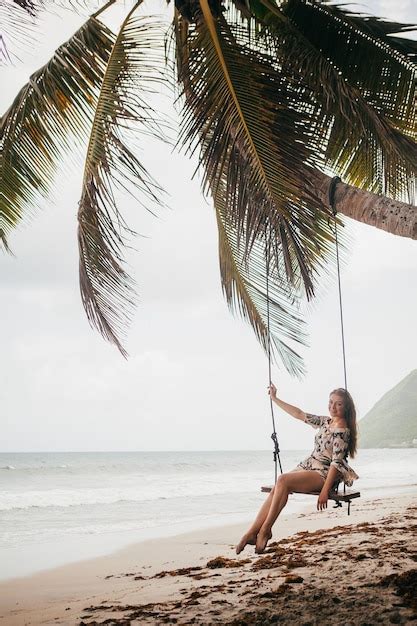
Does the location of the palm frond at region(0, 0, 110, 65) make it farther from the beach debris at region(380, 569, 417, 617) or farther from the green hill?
the green hill

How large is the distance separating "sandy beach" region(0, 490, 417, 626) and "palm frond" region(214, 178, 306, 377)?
6.14 feet

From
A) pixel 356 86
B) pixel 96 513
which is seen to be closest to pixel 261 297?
pixel 356 86

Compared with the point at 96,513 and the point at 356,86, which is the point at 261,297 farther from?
the point at 96,513

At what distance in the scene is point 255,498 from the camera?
17.6 metres

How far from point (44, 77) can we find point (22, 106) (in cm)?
Answer: 28

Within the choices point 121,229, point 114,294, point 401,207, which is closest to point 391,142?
point 401,207

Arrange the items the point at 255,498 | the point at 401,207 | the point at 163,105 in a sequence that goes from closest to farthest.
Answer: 1. the point at 401,207
2. the point at 163,105
3. the point at 255,498

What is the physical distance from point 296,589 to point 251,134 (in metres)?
3.00

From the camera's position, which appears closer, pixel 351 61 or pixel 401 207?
pixel 401 207

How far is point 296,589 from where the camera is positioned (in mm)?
4387

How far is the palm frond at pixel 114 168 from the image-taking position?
442cm

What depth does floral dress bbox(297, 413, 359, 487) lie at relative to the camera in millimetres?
4727

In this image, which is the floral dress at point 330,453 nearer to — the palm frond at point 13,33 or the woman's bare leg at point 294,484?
the woman's bare leg at point 294,484

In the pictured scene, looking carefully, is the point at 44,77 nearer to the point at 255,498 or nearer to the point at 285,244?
the point at 285,244
